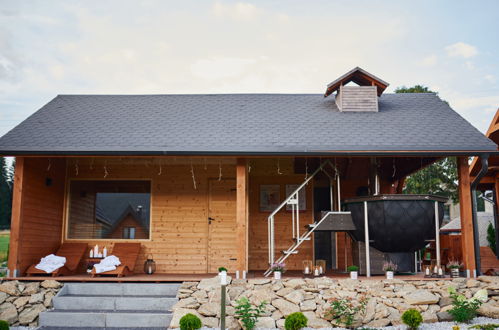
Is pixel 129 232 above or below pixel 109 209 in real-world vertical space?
below

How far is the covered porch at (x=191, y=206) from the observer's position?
1048 cm

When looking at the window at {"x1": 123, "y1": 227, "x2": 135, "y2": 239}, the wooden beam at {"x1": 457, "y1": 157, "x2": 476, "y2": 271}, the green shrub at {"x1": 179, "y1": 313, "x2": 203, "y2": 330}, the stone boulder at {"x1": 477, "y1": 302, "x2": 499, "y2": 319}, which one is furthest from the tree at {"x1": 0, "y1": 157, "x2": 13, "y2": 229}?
the stone boulder at {"x1": 477, "y1": 302, "x2": 499, "y2": 319}

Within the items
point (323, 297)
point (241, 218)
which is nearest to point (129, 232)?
point (241, 218)

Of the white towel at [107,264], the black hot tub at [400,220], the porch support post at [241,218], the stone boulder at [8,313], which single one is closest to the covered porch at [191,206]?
the white towel at [107,264]

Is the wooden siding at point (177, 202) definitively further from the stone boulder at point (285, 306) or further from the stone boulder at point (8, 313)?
the stone boulder at point (285, 306)

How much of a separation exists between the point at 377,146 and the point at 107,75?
1186 cm

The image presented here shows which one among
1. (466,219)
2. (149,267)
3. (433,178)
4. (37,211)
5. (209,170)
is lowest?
(149,267)

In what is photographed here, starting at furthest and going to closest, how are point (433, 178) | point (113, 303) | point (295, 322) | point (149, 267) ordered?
point (433, 178), point (149, 267), point (113, 303), point (295, 322)

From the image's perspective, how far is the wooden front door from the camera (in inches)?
415

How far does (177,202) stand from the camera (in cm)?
1075

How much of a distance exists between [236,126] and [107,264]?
Result: 3.79 metres

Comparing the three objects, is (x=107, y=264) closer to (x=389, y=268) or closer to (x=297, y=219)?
(x=297, y=219)

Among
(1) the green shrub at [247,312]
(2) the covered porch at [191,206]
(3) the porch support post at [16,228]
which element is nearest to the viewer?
(1) the green shrub at [247,312]

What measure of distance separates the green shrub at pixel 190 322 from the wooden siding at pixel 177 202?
10.8 feet
